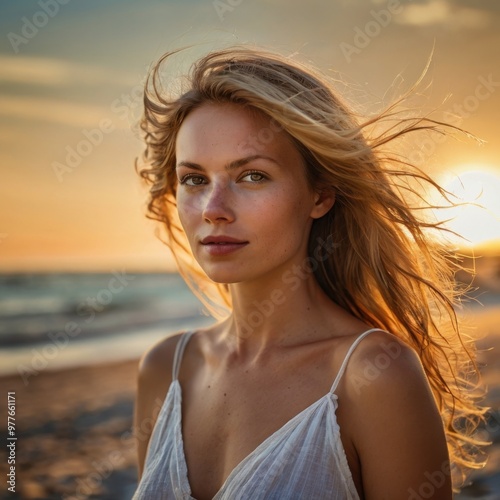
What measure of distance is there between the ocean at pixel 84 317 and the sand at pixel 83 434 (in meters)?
1.22

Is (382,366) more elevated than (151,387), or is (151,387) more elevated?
(151,387)

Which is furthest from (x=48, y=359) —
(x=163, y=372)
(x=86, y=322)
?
(x=163, y=372)

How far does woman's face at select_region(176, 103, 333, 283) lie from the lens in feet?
8.61

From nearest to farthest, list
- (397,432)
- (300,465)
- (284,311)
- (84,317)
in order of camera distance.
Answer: (397,432) < (300,465) < (284,311) < (84,317)

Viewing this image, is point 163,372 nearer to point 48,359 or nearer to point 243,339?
point 243,339

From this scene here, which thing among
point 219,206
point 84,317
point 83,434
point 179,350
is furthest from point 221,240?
point 84,317

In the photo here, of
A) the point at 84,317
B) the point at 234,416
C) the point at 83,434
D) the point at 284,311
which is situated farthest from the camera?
the point at 84,317

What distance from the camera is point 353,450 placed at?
2.40 metres

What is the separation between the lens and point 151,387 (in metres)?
3.16

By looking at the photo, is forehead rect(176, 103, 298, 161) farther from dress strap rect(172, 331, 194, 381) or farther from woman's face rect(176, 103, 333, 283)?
dress strap rect(172, 331, 194, 381)

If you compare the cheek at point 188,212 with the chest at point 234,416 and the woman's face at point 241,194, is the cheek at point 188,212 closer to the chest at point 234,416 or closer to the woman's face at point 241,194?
the woman's face at point 241,194

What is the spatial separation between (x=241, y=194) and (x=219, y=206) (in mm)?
99

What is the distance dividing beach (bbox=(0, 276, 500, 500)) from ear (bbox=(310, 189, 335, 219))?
1045 mm

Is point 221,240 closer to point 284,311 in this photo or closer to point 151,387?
point 284,311
